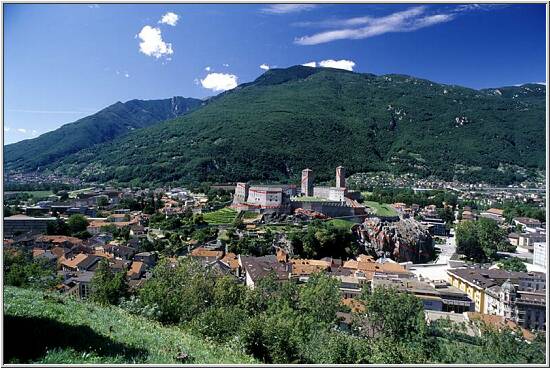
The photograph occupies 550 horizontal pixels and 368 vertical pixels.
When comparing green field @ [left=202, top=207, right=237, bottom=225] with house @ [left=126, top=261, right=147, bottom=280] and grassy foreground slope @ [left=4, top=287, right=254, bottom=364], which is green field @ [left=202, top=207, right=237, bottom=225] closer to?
house @ [left=126, top=261, right=147, bottom=280]

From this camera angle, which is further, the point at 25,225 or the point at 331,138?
the point at 331,138

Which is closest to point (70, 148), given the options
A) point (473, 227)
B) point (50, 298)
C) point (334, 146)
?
point (334, 146)

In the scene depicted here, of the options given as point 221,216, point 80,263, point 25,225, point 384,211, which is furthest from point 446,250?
point 25,225

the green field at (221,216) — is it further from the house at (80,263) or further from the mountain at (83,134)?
the mountain at (83,134)

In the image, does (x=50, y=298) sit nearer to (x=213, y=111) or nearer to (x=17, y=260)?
(x=17, y=260)

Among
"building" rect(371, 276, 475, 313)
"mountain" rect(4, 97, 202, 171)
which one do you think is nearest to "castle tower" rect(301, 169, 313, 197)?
"building" rect(371, 276, 475, 313)

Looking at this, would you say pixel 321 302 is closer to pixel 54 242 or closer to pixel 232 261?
pixel 232 261
